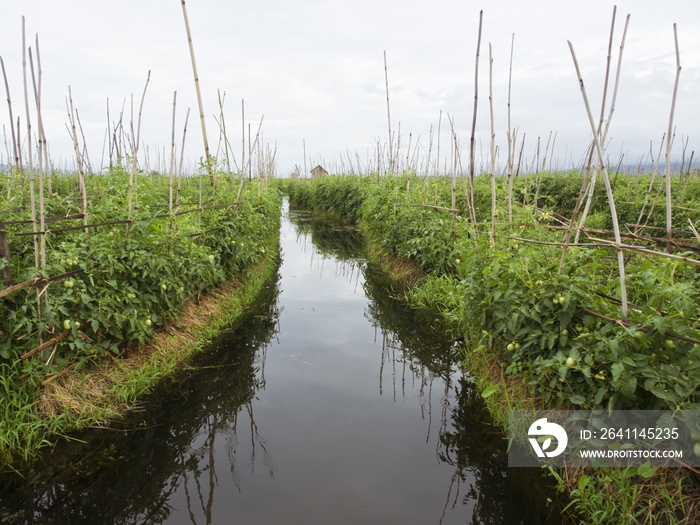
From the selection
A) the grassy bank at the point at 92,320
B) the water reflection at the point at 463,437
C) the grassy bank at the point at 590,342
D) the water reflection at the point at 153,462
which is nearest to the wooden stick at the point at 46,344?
the grassy bank at the point at 92,320

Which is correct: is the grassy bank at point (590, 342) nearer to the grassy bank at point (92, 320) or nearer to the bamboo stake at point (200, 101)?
the grassy bank at point (92, 320)

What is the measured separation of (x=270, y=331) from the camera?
5.80m

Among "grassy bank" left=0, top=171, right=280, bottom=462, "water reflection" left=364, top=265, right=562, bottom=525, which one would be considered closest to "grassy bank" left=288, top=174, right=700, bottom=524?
"water reflection" left=364, top=265, right=562, bottom=525

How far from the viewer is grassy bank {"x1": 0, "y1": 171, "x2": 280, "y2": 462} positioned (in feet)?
10.4

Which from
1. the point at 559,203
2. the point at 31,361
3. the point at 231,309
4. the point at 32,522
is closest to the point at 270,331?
the point at 231,309

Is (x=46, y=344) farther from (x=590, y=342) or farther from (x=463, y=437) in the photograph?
(x=590, y=342)

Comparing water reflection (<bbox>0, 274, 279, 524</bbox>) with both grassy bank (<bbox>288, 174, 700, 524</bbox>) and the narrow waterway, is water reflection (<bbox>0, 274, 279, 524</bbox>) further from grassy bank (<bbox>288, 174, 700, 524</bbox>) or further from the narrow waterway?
grassy bank (<bbox>288, 174, 700, 524</bbox>)

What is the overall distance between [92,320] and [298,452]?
6.58 ft

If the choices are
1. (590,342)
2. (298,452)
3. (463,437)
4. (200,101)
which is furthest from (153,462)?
(200,101)

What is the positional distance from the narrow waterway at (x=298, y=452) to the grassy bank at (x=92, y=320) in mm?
258

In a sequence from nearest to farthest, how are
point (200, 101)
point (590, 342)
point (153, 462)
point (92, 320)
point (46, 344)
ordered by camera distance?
point (590, 342)
point (153, 462)
point (46, 344)
point (92, 320)
point (200, 101)

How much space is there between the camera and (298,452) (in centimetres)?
332

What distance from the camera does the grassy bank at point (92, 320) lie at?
318cm

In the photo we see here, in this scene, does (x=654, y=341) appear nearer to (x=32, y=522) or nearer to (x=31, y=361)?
(x=32, y=522)
